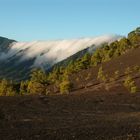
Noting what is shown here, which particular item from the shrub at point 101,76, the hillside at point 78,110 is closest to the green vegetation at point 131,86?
the hillside at point 78,110

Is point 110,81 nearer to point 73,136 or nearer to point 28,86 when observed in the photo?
point 28,86

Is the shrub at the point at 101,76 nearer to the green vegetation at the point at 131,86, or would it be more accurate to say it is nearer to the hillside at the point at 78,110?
the hillside at the point at 78,110

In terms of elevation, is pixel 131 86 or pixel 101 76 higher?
pixel 101 76

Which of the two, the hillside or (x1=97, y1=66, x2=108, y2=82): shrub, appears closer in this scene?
the hillside

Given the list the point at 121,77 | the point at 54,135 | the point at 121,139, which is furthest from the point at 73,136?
the point at 121,77

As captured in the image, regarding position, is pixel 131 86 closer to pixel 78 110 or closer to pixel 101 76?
pixel 101 76

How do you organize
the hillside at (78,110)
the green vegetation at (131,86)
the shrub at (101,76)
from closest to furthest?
the hillside at (78,110) → the green vegetation at (131,86) → the shrub at (101,76)

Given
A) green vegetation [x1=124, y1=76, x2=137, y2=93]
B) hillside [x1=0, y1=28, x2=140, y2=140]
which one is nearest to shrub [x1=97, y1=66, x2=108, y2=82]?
hillside [x1=0, y1=28, x2=140, y2=140]

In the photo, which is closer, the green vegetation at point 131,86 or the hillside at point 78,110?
the hillside at point 78,110

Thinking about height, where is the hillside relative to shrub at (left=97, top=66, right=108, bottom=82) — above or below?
below

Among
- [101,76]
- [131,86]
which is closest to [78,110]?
[131,86]

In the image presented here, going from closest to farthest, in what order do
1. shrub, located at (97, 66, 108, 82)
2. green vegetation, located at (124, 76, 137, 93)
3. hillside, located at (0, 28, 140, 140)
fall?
hillside, located at (0, 28, 140, 140) → green vegetation, located at (124, 76, 137, 93) → shrub, located at (97, 66, 108, 82)

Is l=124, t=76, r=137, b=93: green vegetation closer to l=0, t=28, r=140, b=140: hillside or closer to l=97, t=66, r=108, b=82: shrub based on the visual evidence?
l=0, t=28, r=140, b=140: hillside

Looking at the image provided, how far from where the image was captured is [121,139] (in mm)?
34031
